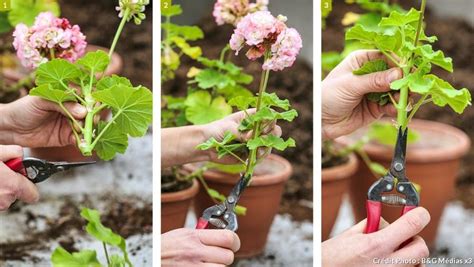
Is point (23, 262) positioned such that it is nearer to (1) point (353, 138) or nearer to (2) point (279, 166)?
(2) point (279, 166)

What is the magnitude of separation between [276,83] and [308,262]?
1.46 ft

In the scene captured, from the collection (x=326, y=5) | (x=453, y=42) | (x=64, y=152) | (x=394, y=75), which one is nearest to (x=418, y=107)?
(x=394, y=75)

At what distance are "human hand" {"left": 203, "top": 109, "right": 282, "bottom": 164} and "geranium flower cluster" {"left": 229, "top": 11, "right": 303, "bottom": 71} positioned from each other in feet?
0.45

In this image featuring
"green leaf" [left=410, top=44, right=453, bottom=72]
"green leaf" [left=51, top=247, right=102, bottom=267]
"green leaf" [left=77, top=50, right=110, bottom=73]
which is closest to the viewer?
"green leaf" [left=410, top=44, right=453, bottom=72]

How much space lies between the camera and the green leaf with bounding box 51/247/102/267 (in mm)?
2018

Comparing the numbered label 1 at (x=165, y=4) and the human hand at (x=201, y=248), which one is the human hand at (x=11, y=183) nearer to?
the human hand at (x=201, y=248)

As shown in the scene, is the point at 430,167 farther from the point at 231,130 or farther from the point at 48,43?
the point at 48,43

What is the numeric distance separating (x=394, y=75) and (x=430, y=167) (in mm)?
320

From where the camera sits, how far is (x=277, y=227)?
211 cm

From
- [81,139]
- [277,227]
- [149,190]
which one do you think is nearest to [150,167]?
[149,190]

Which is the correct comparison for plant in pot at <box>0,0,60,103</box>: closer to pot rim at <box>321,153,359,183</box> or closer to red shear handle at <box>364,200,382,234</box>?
pot rim at <box>321,153,359,183</box>

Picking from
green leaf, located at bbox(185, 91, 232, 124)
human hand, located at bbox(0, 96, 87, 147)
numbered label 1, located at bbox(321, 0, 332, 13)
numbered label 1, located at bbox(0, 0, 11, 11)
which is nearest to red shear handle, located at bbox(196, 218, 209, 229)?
green leaf, located at bbox(185, 91, 232, 124)

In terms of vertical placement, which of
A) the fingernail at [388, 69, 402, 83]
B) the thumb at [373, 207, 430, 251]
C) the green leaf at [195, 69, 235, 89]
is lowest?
the thumb at [373, 207, 430, 251]

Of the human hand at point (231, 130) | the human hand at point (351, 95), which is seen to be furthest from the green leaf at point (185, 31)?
the human hand at point (351, 95)
